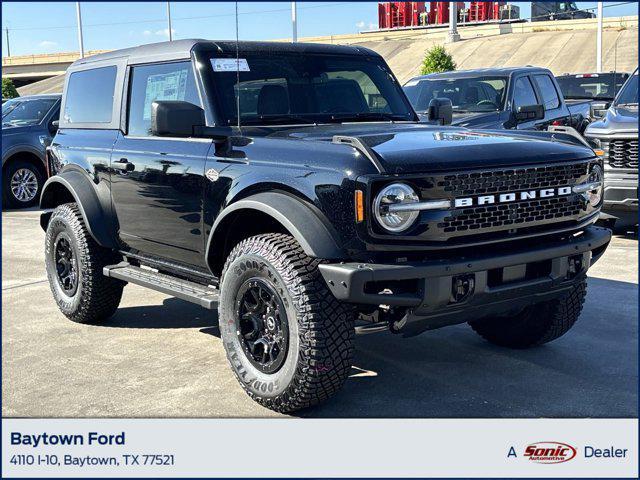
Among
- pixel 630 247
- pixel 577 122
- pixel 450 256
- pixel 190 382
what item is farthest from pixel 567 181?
pixel 577 122

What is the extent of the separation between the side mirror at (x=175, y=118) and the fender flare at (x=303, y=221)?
631mm

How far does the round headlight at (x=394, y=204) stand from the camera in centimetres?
344

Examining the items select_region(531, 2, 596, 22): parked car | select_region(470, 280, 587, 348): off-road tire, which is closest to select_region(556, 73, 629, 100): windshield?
select_region(470, 280, 587, 348): off-road tire

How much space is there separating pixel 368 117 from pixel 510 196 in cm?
154

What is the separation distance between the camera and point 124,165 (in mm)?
5090

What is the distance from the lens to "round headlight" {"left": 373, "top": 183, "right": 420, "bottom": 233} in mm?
3439

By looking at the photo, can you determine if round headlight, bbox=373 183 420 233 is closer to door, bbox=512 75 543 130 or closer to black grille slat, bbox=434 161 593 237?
black grille slat, bbox=434 161 593 237

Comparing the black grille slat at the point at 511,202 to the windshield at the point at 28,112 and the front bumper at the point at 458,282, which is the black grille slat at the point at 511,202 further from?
the windshield at the point at 28,112

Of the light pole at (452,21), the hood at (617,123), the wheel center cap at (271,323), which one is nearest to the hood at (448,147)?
the wheel center cap at (271,323)

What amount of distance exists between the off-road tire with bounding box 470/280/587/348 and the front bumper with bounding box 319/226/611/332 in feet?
2.31

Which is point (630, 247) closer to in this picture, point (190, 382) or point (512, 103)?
point (512, 103)

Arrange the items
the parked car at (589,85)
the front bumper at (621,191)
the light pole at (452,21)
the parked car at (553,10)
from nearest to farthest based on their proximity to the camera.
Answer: the front bumper at (621,191) < the parked car at (589,85) < the light pole at (452,21) < the parked car at (553,10)

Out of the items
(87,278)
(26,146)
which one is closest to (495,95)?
(87,278)

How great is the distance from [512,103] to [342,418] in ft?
22.8
